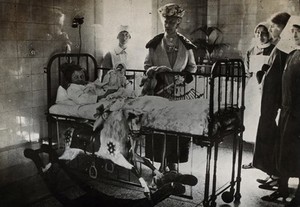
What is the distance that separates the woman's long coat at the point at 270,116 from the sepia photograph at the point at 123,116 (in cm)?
1

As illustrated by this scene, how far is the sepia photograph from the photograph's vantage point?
3521 millimetres

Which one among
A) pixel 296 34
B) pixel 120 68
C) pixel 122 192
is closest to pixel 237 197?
pixel 122 192

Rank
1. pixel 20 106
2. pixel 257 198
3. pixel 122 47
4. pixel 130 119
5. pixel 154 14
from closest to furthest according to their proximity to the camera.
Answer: pixel 130 119
pixel 257 198
pixel 20 106
pixel 122 47
pixel 154 14

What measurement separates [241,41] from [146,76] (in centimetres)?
261

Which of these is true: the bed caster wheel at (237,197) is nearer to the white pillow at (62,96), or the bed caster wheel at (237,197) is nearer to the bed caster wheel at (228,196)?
the bed caster wheel at (228,196)

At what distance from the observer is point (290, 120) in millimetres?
3742

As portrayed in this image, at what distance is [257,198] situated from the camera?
388cm

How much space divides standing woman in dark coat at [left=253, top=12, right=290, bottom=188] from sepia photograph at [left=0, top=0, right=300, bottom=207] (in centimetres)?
1

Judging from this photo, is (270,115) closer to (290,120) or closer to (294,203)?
(290,120)

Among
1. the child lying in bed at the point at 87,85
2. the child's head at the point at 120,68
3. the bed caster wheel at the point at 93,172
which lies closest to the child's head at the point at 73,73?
the child lying in bed at the point at 87,85

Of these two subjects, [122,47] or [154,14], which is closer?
[122,47]

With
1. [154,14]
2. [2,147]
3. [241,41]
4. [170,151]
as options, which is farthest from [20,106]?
[241,41]

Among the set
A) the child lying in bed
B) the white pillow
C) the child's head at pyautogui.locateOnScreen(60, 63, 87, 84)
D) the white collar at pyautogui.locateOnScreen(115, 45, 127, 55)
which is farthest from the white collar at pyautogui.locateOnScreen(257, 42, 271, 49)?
the white pillow

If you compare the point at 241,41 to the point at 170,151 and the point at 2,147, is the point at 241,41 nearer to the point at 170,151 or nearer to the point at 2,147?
the point at 170,151
